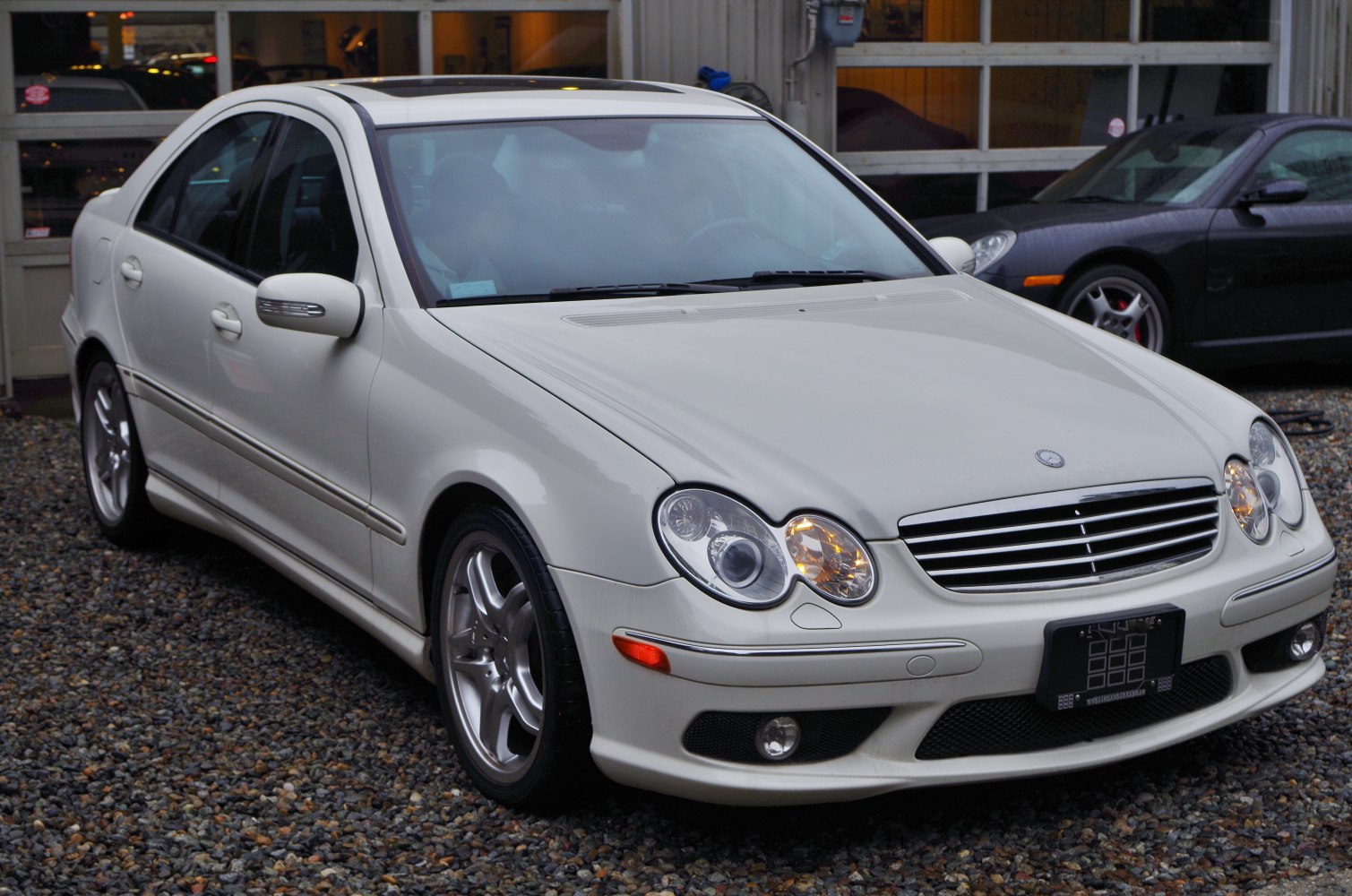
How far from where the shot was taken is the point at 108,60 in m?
8.80

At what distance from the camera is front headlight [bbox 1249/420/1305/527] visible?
3.62m

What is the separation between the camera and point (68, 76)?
28.6 ft

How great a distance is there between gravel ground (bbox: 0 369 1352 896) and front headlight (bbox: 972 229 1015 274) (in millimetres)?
3572

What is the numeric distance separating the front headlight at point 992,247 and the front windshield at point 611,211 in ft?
10.7

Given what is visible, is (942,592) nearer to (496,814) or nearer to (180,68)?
(496,814)

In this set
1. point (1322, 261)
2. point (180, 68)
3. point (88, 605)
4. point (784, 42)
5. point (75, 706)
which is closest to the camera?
point (75, 706)

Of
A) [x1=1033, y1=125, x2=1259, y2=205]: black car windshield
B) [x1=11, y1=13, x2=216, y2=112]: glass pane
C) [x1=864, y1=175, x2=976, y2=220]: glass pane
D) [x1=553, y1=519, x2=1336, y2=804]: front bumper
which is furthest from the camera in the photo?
[x1=864, y1=175, x2=976, y2=220]: glass pane

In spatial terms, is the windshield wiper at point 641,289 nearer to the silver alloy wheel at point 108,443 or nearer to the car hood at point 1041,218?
the silver alloy wheel at point 108,443

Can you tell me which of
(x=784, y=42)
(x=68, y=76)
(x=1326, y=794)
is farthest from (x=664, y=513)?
(x=784, y=42)

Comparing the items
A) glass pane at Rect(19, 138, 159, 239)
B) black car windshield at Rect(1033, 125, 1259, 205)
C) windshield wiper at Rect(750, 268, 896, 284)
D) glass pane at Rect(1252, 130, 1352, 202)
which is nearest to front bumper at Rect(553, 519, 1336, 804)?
windshield wiper at Rect(750, 268, 896, 284)

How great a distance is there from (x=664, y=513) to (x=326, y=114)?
6.45 ft

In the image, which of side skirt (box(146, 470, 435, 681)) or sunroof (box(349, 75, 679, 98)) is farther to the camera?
sunroof (box(349, 75, 679, 98))

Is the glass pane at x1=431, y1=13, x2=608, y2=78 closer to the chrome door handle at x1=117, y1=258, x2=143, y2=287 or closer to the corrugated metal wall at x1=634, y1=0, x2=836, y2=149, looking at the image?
the corrugated metal wall at x1=634, y1=0, x2=836, y2=149

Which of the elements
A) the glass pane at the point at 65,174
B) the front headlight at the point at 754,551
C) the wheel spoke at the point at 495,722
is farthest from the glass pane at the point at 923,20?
the front headlight at the point at 754,551
